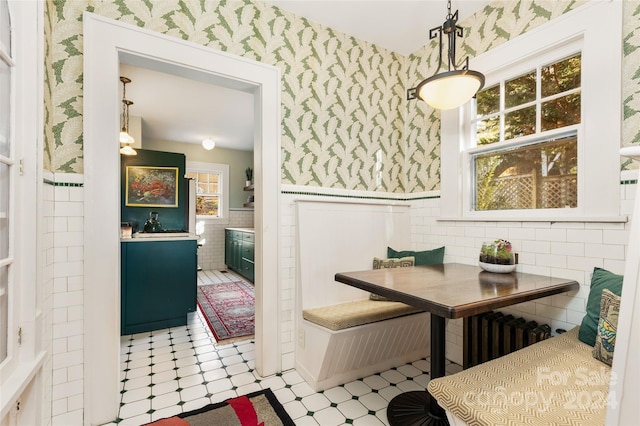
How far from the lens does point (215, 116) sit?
470 cm

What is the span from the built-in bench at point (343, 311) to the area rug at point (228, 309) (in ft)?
3.43

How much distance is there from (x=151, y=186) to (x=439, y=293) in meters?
3.88

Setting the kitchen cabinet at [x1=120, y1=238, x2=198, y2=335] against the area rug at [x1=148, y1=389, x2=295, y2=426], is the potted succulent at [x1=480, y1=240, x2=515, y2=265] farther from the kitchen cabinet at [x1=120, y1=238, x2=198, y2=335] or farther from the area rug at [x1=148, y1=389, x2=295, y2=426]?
the kitchen cabinet at [x1=120, y1=238, x2=198, y2=335]

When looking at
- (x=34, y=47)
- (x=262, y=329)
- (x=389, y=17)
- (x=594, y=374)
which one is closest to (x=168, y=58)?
(x=34, y=47)

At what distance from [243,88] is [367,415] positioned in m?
2.48

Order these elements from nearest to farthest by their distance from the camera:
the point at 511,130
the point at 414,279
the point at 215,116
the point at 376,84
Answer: the point at 414,279 < the point at 511,130 < the point at 376,84 < the point at 215,116

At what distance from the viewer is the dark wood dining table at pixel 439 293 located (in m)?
1.33

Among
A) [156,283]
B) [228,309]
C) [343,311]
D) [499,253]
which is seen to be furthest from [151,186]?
[499,253]

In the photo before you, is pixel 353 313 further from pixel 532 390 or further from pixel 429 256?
pixel 532 390

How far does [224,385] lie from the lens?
214cm

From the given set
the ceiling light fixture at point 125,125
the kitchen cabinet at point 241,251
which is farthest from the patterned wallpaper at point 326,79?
the kitchen cabinet at point 241,251

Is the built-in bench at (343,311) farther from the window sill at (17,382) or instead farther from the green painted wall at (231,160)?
the green painted wall at (231,160)

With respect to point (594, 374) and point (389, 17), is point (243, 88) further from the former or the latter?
point (594, 374)

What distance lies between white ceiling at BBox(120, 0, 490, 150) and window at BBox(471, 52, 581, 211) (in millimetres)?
791
